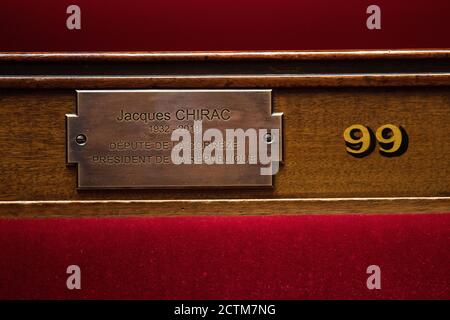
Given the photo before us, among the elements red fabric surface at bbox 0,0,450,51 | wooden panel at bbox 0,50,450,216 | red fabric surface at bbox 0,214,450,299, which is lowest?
red fabric surface at bbox 0,214,450,299

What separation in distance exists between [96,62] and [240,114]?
34cm

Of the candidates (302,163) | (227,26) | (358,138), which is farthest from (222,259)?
(227,26)

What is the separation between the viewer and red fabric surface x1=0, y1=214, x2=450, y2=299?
0.91m

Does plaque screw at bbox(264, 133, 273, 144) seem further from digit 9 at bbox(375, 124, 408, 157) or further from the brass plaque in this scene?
digit 9 at bbox(375, 124, 408, 157)

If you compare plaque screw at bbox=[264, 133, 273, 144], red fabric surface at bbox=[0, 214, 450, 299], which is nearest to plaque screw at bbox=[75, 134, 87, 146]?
red fabric surface at bbox=[0, 214, 450, 299]

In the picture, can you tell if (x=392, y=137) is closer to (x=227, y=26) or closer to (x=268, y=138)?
(x=268, y=138)

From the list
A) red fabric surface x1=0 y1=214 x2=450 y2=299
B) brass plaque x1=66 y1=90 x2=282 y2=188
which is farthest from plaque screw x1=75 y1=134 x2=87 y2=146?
red fabric surface x1=0 y1=214 x2=450 y2=299

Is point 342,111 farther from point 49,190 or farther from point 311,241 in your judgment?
point 49,190

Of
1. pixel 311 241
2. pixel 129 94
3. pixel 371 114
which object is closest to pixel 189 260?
pixel 311 241

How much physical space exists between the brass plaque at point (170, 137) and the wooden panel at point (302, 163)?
3cm

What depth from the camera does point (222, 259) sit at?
92cm

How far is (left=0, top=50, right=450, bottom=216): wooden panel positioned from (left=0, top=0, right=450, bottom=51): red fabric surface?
88 mm

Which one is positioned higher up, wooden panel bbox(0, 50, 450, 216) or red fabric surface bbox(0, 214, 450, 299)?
wooden panel bbox(0, 50, 450, 216)

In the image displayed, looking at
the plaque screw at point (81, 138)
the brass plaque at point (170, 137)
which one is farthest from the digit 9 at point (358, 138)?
the plaque screw at point (81, 138)
